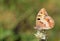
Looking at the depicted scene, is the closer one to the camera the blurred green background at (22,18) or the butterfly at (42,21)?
the butterfly at (42,21)

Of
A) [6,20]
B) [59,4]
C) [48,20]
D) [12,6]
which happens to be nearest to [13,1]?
[12,6]

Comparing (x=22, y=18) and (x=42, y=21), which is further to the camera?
(x=22, y=18)

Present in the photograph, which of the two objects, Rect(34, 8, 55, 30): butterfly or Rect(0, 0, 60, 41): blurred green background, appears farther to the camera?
Rect(0, 0, 60, 41): blurred green background

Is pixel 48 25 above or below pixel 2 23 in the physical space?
above

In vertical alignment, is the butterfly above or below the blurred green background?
above

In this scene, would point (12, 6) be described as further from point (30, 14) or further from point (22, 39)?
point (22, 39)

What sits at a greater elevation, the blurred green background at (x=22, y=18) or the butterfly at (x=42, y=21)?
the butterfly at (x=42, y=21)

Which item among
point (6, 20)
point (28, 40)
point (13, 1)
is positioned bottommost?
point (28, 40)

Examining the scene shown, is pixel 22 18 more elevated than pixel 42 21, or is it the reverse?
pixel 42 21
